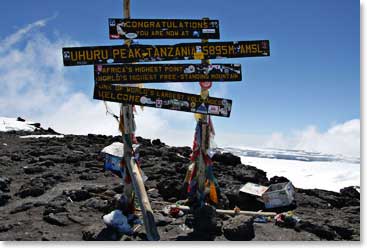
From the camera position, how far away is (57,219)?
240 inches

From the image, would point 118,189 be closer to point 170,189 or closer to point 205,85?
point 170,189

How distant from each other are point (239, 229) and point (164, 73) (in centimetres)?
235

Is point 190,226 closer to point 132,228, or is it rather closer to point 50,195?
point 132,228

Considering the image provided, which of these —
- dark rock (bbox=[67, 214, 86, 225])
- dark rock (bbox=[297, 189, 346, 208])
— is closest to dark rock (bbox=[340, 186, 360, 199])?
dark rock (bbox=[297, 189, 346, 208])

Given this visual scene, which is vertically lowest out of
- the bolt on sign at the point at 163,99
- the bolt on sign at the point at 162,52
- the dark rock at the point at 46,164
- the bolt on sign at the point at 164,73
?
the dark rock at the point at 46,164

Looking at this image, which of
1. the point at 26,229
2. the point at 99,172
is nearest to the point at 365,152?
the point at 26,229

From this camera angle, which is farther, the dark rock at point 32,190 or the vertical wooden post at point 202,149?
the dark rock at point 32,190

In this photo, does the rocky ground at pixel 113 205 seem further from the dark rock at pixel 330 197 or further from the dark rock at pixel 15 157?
the dark rock at pixel 15 157

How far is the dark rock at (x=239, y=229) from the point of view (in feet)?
18.2

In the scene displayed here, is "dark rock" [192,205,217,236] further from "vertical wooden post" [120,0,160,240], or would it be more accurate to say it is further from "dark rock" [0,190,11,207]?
"dark rock" [0,190,11,207]

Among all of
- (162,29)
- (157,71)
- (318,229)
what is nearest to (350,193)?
(318,229)

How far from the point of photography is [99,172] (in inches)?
394

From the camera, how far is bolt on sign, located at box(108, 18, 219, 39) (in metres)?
5.80

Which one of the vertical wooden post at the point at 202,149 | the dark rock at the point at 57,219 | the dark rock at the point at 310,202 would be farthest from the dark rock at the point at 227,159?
the dark rock at the point at 57,219
